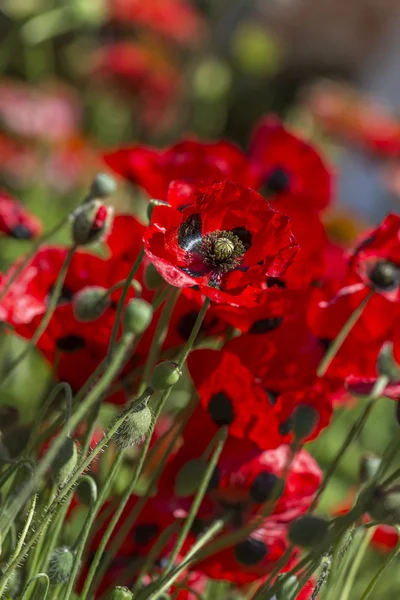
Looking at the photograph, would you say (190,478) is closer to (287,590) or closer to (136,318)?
(287,590)

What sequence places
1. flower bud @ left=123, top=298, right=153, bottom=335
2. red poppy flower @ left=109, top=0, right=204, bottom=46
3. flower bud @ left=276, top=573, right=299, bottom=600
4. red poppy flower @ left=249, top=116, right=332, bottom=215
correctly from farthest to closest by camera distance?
red poppy flower @ left=109, top=0, right=204, bottom=46 < red poppy flower @ left=249, top=116, right=332, bottom=215 < flower bud @ left=276, top=573, right=299, bottom=600 < flower bud @ left=123, top=298, right=153, bottom=335

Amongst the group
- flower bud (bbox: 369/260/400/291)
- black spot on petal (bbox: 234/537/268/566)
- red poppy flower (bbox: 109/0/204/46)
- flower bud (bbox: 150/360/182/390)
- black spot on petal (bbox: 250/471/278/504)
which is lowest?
red poppy flower (bbox: 109/0/204/46)

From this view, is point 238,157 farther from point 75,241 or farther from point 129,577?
point 129,577

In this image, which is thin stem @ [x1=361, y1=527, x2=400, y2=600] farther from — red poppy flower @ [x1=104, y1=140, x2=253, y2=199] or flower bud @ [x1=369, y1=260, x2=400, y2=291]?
red poppy flower @ [x1=104, y1=140, x2=253, y2=199]

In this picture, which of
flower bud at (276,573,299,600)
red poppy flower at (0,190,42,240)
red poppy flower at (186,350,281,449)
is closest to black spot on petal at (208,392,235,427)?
red poppy flower at (186,350,281,449)

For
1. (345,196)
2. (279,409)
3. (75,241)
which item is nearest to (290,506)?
(279,409)

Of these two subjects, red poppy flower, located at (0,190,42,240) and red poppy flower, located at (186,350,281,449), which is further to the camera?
red poppy flower, located at (0,190,42,240)

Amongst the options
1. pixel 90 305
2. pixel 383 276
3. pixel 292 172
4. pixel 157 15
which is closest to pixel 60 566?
pixel 90 305
